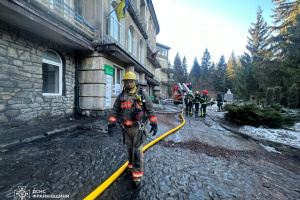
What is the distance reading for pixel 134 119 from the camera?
2.41 m

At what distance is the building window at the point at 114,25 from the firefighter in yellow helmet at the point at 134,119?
7234mm

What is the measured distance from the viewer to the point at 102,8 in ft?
22.2

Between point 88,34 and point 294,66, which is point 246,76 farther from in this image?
point 88,34

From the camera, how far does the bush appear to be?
602 cm

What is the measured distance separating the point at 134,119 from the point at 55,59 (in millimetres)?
5829

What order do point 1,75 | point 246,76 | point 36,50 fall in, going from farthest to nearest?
point 246,76
point 36,50
point 1,75

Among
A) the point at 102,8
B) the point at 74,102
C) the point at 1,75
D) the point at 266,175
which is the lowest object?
the point at 266,175

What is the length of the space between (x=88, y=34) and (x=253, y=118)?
9.12 metres


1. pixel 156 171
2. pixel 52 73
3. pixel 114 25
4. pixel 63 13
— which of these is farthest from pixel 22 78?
pixel 114 25

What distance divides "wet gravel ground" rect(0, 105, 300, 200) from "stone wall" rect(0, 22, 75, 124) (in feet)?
5.47

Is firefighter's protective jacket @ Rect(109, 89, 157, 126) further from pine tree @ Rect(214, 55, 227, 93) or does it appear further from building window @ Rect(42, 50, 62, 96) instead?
pine tree @ Rect(214, 55, 227, 93)

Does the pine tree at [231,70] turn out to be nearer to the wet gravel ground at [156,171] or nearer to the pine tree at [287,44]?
the pine tree at [287,44]

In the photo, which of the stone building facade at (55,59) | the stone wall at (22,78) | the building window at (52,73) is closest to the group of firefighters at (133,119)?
the stone building facade at (55,59)

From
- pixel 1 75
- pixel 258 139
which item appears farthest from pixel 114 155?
pixel 258 139
